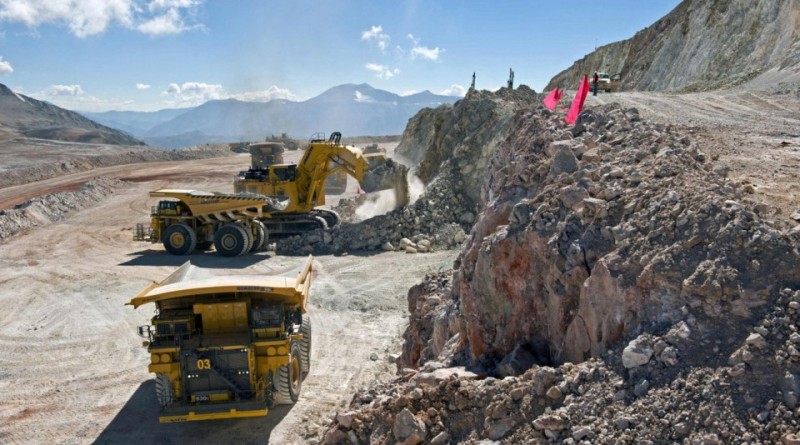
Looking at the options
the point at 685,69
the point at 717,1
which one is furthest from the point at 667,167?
the point at 717,1

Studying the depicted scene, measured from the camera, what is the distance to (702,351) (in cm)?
419

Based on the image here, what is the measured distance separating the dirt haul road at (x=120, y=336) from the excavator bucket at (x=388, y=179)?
288 cm

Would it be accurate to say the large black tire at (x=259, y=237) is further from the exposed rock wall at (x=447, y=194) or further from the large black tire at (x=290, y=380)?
the large black tire at (x=290, y=380)

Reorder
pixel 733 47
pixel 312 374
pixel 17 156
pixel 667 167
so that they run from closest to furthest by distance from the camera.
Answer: pixel 667 167
pixel 312 374
pixel 733 47
pixel 17 156

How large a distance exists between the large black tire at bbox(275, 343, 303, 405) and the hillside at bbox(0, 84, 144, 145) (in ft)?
234

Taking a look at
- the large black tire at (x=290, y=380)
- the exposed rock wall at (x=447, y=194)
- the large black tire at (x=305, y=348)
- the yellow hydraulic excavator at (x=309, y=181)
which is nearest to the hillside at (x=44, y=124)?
the yellow hydraulic excavator at (x=309, y=181)

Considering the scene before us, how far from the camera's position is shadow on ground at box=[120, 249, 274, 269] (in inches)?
738

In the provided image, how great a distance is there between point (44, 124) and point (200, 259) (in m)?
85.0

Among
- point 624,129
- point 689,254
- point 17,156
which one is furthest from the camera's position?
point 17,156

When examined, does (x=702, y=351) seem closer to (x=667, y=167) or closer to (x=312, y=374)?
(x=667, y=167)

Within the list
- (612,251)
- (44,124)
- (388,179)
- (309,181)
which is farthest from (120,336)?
(44,124)

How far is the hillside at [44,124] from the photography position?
252ft

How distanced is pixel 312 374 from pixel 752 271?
25.6 feet

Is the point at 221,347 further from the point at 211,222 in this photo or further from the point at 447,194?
the point at 447,194
